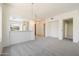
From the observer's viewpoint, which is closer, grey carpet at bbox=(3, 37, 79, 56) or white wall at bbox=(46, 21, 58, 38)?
grey carpet at bbox=(3, 37, 79, 56)

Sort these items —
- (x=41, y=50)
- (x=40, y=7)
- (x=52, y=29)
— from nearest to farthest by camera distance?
(x=41, y=50) → (x=40, y=7) → (x=52, y=29)

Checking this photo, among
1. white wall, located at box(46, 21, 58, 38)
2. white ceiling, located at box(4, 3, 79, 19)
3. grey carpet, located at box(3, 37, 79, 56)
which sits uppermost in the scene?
white ceiling, located at box(4, 3, 79, 19)

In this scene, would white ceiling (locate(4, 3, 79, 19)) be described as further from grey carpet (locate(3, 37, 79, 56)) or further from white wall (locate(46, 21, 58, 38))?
white wall (locate(46, 21, 58, 38))

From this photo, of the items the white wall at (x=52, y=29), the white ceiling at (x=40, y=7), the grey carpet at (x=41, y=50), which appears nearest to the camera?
the grey carpet at (x=41, y=50)

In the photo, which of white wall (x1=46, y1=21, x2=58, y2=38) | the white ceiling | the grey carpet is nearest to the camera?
the grey carpet

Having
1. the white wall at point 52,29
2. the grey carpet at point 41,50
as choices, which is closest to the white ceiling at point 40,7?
the grey carpet at point 41,50

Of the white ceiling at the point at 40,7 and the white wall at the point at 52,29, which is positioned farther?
the white wall at the point at 52,29

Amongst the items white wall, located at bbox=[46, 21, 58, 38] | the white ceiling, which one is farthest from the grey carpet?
white wall, located at bbox=[46, 21, 58, 38]

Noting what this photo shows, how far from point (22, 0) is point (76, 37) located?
5.10m

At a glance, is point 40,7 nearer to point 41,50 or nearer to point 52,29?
point 41,50

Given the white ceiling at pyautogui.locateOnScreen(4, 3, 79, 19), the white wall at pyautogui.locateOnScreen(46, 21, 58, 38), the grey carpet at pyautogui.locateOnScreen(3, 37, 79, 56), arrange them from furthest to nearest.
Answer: the white wall at pyautogui.locateOnScreen(46, 21, 58, 38)
the white ceiling at pyautogui.locateOnScreen(4, 3, 79, 19)
the grey carpet at pyautogui.locateOnScreen(3, 37, 79, 56)

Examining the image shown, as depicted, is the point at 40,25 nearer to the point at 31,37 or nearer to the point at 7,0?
the point at 31,37

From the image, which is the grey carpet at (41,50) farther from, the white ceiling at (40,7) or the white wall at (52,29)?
the white wall at (52,29)

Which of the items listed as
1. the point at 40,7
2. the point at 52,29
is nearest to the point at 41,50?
the point at 40,7
